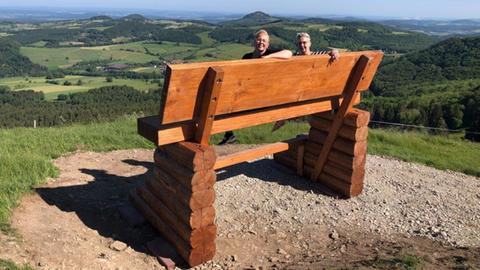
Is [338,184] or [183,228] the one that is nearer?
[183,228]

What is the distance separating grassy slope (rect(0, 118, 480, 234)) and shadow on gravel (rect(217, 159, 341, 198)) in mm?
1815

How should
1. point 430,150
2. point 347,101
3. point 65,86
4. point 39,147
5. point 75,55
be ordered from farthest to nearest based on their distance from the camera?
1. point 75,55
2. point 65,86
3. point 430,150
4. point 39,147
5. point 347,101

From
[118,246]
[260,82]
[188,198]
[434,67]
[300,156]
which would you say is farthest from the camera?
[434,67]

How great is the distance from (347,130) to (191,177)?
2.73 m

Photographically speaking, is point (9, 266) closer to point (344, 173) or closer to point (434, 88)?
point (344, 173)

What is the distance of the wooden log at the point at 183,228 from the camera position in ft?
14.7

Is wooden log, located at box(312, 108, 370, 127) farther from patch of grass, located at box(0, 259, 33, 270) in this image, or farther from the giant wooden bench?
patch of grass, located at box(0, 259, 33, 270)

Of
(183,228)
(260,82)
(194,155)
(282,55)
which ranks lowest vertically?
(183,228)

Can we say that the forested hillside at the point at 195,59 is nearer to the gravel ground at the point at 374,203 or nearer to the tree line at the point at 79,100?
the tree line at the point at 79,100

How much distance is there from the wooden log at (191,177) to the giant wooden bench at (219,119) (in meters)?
0.01

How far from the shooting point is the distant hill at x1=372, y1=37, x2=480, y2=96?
270ft

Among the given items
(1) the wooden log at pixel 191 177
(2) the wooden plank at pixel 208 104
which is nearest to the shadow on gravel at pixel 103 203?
(1) the wooden log at pixel 191 177

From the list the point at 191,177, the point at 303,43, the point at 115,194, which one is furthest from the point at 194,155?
the point at 303,43

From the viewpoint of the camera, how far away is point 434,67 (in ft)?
310
